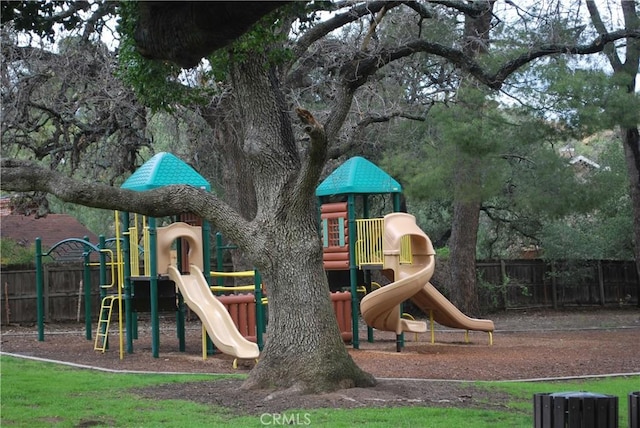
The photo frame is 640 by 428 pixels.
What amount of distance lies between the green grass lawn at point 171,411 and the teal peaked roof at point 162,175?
14.3 ft

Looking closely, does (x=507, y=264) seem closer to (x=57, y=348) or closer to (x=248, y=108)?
(x=57, y=348)

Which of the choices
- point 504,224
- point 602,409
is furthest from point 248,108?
point 504,224

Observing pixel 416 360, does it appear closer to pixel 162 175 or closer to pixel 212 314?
pixel 212 314

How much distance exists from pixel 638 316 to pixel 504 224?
593 centimetres

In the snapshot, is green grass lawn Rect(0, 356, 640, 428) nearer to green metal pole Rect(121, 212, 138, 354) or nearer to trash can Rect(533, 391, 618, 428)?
trash can Rect(533, 391, 618, 428)

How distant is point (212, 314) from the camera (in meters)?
14.6

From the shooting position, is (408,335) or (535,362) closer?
(535,362)

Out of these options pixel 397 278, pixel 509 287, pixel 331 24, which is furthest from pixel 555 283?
pixel 331 24

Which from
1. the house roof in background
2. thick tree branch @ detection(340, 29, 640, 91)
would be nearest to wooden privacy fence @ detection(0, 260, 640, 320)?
the house roof in background

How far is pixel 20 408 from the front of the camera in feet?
30.9

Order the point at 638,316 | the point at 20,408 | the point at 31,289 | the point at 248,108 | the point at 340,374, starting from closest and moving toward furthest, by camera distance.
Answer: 1. the point at 20,408
2. the point at 340,374
3. the point at 248,108
4. the point at 31,289
5. the point at 638,316

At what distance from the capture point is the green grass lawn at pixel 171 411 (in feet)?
27.6

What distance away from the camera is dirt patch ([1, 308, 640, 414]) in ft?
32.1

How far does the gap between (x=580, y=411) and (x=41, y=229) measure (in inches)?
1024
